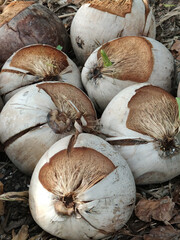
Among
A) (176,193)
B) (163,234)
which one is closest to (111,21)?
(176,193)

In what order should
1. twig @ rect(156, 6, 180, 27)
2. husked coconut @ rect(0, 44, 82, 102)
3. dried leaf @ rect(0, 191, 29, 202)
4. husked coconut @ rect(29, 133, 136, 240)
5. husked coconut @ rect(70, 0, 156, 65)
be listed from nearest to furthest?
husked coconut @ rect(29, 133, 136, 240) → dried leaf @ rect(0, 191, 29, 202) → husked coconut @ rect(0, 44, 82, 102) → husked coconut @ rect(70, 0, 156, 65) → twig @ rect(156, 6, 180, 27)

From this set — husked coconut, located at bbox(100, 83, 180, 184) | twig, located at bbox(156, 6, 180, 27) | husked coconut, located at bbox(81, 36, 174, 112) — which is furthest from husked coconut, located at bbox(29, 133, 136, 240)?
twig, located at bbox(156, 6, 180, 27)

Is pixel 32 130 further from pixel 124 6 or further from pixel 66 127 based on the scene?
pixel 124 6

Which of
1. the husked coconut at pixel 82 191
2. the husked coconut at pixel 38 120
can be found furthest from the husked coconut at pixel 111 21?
the husked coconut at pixel 82 191

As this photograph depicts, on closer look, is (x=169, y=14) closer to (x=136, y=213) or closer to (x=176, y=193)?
(x=176, y=193)

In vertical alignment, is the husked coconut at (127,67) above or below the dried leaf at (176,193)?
above

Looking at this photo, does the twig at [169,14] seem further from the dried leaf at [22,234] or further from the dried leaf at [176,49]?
the dried leaf at [22,234]

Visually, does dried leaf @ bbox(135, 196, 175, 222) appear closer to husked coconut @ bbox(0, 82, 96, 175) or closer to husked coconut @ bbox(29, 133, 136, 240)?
husked coconut @ bbox(29, 133, 136, 240)
